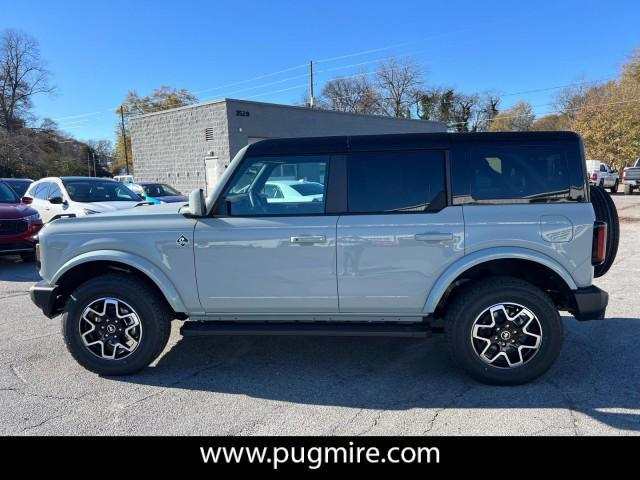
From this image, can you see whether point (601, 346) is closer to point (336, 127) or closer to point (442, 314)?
point (442, 314)

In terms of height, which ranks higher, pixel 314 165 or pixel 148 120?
pixel 148 120

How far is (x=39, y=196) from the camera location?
10.6 meters

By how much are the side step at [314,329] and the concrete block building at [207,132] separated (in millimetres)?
19379

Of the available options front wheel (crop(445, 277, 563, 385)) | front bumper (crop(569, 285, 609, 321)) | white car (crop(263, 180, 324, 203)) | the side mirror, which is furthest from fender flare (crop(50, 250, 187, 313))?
front bumper (crop(569, 285, 609, 321))

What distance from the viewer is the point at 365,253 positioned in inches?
137

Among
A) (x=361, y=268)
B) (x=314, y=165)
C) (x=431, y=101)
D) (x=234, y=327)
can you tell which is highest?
(x=431, y=101)

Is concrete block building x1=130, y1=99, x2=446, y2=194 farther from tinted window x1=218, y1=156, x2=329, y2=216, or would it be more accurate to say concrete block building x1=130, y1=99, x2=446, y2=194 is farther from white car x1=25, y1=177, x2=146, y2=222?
tinted window x1=218, y1=156, x2=329, y2=216

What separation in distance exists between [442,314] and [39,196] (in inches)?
411

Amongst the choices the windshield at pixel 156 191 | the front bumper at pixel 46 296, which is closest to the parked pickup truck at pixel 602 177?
the windshield at pixel 156 191

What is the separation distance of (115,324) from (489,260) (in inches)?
121

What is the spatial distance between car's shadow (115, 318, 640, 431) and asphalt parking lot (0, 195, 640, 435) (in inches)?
0.4

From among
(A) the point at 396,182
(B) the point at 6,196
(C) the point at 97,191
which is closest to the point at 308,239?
(A) the point at 396,182

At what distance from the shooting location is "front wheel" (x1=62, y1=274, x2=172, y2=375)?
3705 millimetres

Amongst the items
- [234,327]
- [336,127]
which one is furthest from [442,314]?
[336,127]
